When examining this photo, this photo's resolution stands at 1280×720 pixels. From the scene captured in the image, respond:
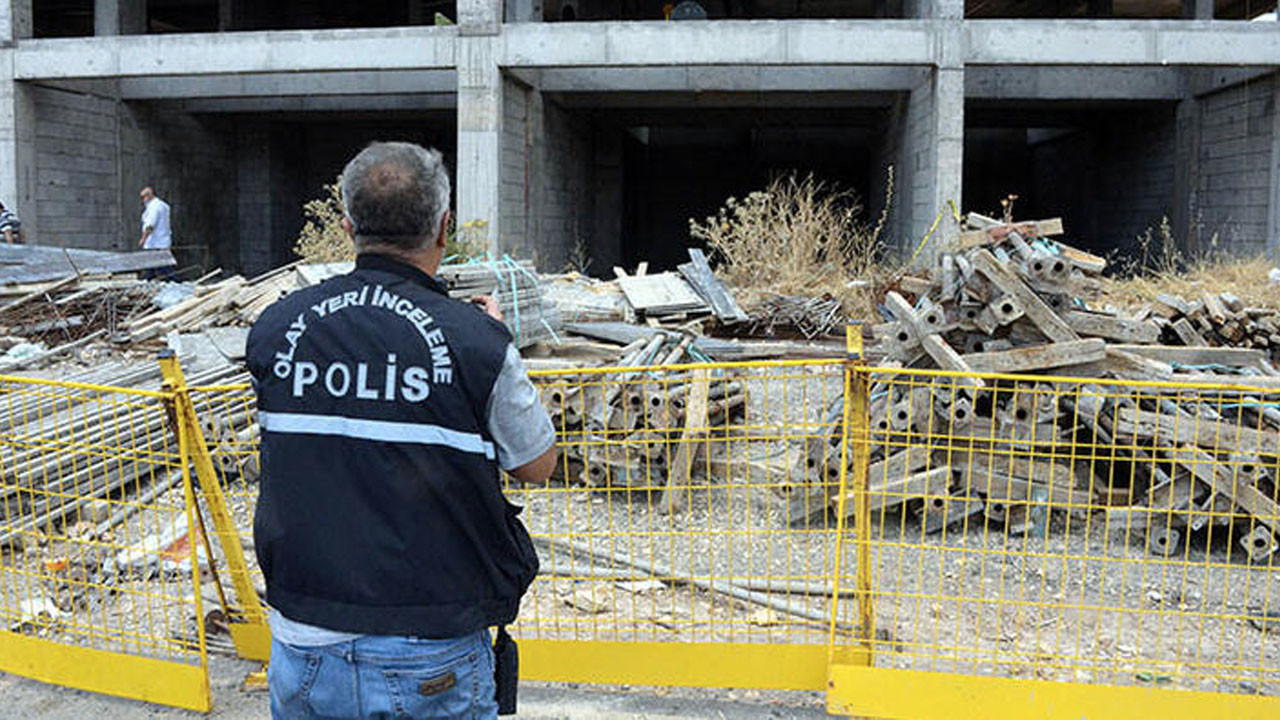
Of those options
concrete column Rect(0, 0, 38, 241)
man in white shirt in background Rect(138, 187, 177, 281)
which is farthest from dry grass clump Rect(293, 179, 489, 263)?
concrete column Rect(0, 0, 38, 241)

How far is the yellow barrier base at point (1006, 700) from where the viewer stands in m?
3.06

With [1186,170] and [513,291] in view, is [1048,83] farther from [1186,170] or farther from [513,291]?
[513,291]

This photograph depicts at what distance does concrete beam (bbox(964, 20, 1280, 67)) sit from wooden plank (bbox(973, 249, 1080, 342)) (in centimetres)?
921

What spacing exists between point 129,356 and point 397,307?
27.1 ft

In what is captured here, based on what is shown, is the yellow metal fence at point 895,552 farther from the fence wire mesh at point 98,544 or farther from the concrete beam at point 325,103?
the concrete beam at point 325,103

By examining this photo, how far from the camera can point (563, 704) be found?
3395 mm

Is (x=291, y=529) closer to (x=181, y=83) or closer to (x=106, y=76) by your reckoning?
(x=106, y=76)

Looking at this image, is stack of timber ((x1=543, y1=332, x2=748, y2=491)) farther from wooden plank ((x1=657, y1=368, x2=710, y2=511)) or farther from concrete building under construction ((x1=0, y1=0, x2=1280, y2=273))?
concrete building under construction ((x1=0, y1=0, x2=1280, y2=273))

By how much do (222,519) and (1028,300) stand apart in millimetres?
4058

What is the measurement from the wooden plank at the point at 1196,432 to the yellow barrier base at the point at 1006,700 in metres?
2.06

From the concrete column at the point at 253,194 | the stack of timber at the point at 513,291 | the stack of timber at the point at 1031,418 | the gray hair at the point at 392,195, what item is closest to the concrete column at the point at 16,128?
the concrete column at the point at 253,194

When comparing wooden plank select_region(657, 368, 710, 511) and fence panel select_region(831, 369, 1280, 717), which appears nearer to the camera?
fence panel select_region(831, 369, 1280, 717)

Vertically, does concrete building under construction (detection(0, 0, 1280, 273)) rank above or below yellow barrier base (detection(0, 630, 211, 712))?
above

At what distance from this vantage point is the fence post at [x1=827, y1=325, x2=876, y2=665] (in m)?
3.01
